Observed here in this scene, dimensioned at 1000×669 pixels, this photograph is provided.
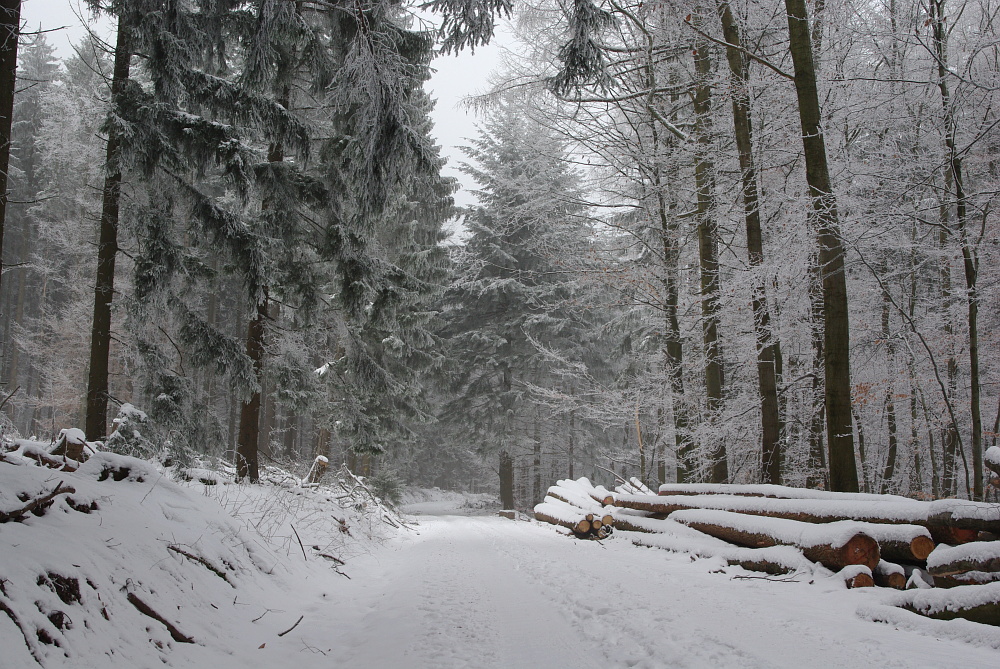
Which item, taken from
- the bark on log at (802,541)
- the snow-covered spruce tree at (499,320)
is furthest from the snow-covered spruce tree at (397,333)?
the bark on log at (802,541)

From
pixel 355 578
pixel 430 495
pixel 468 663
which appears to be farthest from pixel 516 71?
pixel 430 495

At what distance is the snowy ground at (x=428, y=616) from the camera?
3.03 metres

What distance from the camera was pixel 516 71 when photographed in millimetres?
11555

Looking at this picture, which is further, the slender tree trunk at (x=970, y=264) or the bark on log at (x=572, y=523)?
the bark on log at (x=572, y=523)

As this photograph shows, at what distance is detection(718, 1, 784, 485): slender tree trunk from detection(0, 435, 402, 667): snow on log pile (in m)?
7.07

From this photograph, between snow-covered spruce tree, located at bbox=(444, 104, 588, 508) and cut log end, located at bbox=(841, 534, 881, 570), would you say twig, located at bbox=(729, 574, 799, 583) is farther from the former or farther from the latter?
snow-covered spruce tree, located at bbox=(444, 104, 588, 508)

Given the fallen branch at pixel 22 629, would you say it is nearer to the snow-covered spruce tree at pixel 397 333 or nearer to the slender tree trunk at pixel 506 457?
the snow-covered spruce tree at pixel 397 333

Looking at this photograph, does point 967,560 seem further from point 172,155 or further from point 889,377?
point 172,155

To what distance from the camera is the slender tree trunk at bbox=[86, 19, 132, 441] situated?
738 centimetres

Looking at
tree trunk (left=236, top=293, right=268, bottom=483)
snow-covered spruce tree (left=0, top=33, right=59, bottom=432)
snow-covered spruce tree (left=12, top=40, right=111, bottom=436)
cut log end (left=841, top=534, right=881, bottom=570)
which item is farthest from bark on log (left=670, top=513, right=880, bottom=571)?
snow-covered spruce tree (left=0, top=33, right=59, bottom=432)

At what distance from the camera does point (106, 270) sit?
7.64 meters

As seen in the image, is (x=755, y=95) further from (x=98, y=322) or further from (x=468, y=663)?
(x=98, y=322)

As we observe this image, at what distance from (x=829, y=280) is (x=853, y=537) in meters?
3.45

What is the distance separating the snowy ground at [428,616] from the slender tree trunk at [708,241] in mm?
4994
